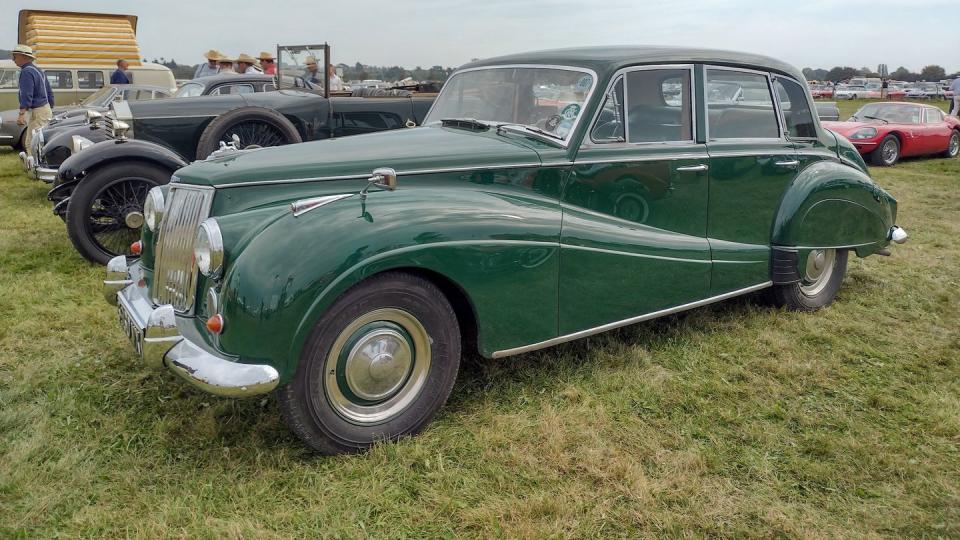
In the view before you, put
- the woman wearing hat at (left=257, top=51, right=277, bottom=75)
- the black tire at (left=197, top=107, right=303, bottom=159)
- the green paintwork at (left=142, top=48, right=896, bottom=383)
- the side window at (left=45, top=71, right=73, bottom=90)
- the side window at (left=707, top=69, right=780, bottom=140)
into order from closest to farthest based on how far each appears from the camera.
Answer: the green paintwork at (left=142, top=48, right=896, bottom=383) → the side window at (left=707, top=69, right=780, bottom=140) → the black tire at (left=197, top=107, right=303, bottom=159) → the woman wearing hat at (left=257, top=51, right=277, bottom=75) → the side window at (left=45, top=71, right=73, bottom=90)

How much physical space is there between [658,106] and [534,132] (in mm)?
796

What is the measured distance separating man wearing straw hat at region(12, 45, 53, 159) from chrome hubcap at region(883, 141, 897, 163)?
14.2 metres

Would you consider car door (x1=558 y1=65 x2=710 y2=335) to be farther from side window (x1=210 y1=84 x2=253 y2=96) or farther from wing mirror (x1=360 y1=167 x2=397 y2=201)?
side window (x1=210 y1=84 x2=253 y2=96)

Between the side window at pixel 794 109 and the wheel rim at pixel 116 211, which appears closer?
the side window at pixel 794 109

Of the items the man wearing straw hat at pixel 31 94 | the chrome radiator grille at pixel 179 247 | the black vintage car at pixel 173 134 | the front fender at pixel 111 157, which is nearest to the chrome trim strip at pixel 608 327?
the chrome radiator grille at pixel 179 247

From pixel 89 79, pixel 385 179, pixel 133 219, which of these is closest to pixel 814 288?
pixel 385 179

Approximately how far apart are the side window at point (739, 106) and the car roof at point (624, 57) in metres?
0.08

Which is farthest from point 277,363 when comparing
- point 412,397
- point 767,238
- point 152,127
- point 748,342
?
point 152,127

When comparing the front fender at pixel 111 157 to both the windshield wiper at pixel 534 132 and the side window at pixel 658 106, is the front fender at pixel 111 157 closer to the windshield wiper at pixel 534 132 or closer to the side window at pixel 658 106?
the windshield wiper at pixel 534 132

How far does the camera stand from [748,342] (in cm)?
424

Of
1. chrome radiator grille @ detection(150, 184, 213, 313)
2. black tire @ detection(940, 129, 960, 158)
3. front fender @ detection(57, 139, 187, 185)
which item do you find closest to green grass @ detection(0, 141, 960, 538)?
chrome radiator grille @ detection(150, 184, 213, 313)

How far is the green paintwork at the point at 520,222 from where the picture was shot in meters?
2.67

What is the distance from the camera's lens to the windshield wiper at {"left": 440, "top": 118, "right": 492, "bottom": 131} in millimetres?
3855

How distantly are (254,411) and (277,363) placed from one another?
806 mm
